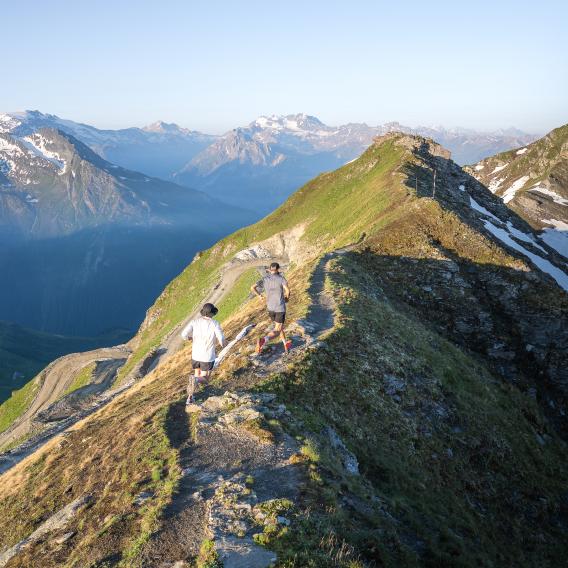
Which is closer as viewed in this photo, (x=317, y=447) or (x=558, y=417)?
(x=317, y=447)

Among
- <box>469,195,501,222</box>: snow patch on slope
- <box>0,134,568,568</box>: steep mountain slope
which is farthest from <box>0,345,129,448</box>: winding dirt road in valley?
<box>469,195,501,222</box>: snow patch on slope

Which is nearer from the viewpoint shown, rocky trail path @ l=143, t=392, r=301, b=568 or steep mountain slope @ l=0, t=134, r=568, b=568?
rocky trail path @ l=143, t=392, r=301, b=568

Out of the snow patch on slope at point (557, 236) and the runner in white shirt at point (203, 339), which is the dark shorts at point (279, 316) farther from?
the snow patch on slope at point (557, 236)

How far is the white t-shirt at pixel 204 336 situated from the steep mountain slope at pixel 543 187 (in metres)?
85.9

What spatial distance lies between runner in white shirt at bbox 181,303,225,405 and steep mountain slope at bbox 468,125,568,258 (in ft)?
282

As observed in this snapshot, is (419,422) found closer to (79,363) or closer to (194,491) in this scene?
(194,491)

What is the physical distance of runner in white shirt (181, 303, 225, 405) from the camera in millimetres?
16578

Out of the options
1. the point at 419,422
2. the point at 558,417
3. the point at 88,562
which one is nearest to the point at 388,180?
the point at 558,417

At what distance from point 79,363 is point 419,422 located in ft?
253

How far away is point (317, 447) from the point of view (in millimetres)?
13406

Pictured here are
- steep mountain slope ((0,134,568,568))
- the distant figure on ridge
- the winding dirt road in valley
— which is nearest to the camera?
steep mountain slope ((0,134,568,568))

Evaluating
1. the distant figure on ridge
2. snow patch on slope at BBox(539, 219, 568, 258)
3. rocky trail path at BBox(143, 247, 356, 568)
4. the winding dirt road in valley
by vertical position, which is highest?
the distant figure on ridge

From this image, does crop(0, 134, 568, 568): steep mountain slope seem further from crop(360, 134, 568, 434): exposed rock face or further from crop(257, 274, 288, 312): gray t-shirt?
crop(257, 274, 288, 312): gray t-shirt

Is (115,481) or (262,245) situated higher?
(115,481)
